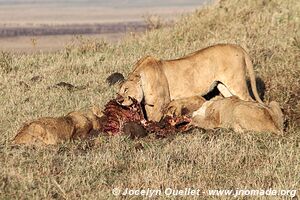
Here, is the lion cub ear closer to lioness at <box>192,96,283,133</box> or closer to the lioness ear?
lioness at <box>192,96,283,133</box>

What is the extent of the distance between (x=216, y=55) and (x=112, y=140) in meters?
2.33

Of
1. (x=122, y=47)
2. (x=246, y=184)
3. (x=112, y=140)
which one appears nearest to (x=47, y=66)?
(x=122, y=47)

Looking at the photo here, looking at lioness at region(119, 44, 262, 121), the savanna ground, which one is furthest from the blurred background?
lioness at region(119, 44, 262, 121)

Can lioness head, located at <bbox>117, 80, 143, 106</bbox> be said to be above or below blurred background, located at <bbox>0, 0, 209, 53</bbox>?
above

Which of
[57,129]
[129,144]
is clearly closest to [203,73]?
[129,144]

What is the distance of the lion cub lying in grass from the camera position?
9672mm

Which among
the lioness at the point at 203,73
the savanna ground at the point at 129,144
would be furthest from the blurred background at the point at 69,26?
the lioness at the point at 203,73

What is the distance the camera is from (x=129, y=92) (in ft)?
33.2

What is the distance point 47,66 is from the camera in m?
16.9

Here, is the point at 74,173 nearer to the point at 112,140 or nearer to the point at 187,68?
the point at 112,140

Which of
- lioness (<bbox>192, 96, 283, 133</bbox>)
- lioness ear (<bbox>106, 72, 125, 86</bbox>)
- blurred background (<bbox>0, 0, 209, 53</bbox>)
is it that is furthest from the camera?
blurred background (<bbox>0, 0, 209, 53</bbox>)

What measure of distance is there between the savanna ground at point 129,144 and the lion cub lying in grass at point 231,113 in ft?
0.70

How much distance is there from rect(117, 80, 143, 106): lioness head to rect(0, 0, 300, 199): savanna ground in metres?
0.73

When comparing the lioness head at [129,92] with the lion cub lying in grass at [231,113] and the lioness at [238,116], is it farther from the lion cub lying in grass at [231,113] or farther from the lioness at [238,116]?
the lioness at [238,116]
